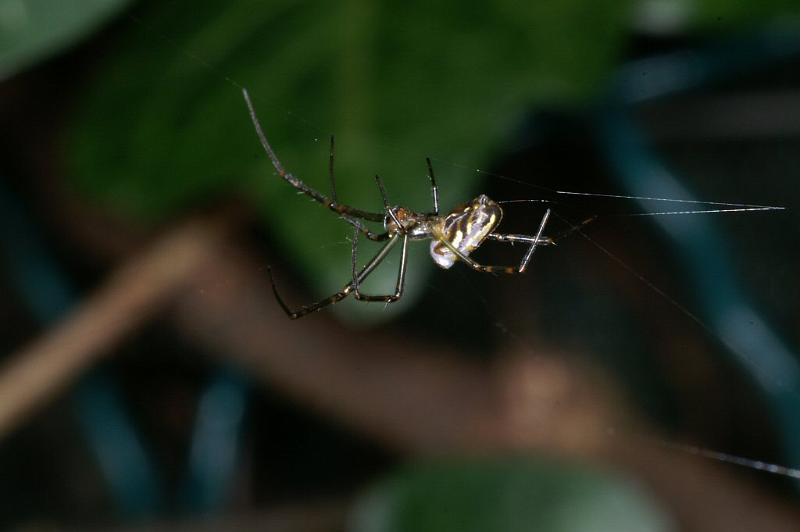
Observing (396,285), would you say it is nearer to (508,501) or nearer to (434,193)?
(434,193)

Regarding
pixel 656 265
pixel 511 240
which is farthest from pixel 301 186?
pixel 656 265

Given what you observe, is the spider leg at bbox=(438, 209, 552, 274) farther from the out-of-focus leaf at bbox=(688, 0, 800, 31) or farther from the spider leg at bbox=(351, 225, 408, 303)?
the out-of-focus leaf at bbox=(688, 0, 800, 31)

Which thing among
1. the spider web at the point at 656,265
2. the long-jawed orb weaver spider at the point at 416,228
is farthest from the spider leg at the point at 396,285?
the spider web at the point at 656,265

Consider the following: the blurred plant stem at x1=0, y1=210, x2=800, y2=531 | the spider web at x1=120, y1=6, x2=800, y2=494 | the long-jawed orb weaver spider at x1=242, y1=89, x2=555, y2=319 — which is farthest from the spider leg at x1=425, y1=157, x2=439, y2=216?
the blurred plant stem at x1=0, y1=210, x2=800, y2=531

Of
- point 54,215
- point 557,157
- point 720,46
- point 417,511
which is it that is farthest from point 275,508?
point 720,46

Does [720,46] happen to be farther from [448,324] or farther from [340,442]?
[340,442]

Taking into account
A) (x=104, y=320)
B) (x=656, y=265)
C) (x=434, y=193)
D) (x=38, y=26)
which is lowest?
(x=656, y=265)
